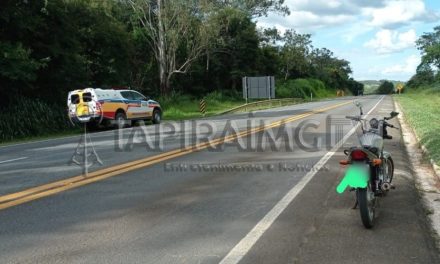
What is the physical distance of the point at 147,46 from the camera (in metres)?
49.5

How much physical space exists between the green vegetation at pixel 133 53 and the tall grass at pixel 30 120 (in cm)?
6

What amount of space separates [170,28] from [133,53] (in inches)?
190

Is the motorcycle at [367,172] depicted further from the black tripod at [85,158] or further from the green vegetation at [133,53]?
the green vegetation at [133,53]

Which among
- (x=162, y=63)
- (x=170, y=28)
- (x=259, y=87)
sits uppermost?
(x=170, y=28)

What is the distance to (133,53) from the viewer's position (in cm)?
4197

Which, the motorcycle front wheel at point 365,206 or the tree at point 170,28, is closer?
the motorcycle front wheel at point 365,206

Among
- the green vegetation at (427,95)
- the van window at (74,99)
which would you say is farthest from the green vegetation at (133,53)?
the green vegetation at (427,95)

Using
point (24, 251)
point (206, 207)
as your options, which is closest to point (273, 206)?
point (206, 207)

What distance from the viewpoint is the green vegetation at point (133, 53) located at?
2566cm

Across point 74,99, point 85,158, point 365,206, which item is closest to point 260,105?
point 74,99

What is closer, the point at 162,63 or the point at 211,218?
the point at 211,218

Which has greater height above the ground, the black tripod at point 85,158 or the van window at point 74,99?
the van window at point 74,99

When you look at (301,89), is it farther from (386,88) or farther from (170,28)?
(386,88)

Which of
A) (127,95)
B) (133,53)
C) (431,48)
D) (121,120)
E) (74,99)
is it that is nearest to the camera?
(74,99)
